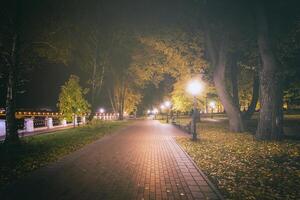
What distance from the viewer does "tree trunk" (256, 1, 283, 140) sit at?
603 inches

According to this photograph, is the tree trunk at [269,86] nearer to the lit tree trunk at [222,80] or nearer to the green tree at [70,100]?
the lit tree trunk at [222,80]

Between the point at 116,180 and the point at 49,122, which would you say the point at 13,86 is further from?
the point at 49,122

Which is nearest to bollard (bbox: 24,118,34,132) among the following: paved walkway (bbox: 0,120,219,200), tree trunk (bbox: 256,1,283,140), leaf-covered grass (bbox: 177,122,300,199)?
paved walkway (bbox: 0,120,219,200)

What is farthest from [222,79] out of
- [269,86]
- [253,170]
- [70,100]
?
[70,100]

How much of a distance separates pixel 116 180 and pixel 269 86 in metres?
12.0

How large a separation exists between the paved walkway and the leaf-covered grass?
0.56 metres

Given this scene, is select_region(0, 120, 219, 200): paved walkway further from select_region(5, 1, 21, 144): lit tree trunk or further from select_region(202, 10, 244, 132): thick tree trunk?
select_region(202, 10, 244, 132): thick tree trunk

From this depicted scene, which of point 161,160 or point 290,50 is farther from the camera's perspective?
point 290,50

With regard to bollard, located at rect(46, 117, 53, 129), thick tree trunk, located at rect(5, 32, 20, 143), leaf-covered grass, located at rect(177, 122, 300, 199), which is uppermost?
thick tree trunk, located at rect(5, 32, 20, 143)

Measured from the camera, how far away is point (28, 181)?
711cm

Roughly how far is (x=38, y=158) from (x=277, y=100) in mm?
13524

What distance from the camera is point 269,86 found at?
15.4 metres

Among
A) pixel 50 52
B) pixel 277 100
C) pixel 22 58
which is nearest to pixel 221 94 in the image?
pixel 277 100

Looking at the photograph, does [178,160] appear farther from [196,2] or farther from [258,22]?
[196,2]
